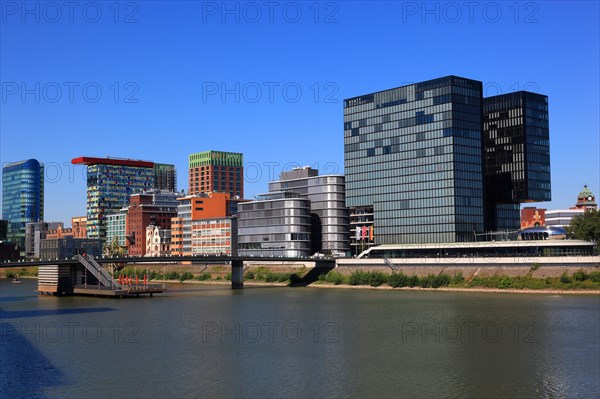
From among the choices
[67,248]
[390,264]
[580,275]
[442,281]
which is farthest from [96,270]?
[580,275]

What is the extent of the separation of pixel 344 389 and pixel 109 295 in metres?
99.1

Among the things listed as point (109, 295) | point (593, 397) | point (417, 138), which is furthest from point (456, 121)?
point (593, 397)

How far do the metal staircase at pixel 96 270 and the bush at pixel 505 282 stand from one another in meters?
76.6

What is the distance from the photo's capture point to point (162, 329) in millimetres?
85250

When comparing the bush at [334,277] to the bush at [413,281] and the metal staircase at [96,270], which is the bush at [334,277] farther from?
the metal staircase at [96,270]

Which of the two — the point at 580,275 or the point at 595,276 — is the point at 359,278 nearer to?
the point at 580,275

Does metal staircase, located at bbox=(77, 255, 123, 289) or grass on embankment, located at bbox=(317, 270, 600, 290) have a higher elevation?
metal staircase, located at bbox=(77, 255, 123, 289)

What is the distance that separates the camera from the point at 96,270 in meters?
148

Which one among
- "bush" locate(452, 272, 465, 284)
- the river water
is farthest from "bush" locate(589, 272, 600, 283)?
"bush" locate(452, 272, 465, 284)

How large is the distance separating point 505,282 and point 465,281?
11.2 meters

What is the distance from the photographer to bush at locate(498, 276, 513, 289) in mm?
136125

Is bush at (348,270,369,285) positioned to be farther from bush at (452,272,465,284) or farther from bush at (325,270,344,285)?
bush at (452,272,465,284)

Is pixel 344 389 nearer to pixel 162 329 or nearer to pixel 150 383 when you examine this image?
pixel 150 383

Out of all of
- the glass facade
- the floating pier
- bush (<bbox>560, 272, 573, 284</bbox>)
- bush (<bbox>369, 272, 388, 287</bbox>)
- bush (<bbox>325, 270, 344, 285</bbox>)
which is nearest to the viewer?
bush (<bbox>560, 272, 573, 284</bbox>)
